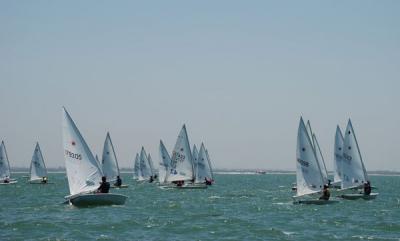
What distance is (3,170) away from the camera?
100 metres

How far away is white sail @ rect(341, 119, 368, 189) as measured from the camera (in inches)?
2440

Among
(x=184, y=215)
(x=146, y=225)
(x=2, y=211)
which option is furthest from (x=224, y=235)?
(x=2, y=211)

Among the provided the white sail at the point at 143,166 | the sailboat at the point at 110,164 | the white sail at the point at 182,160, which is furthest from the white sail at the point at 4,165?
the white sail at the point at 182,160

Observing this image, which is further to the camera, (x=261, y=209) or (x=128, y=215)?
(x=261, y=209)

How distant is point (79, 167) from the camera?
45562 millimetres

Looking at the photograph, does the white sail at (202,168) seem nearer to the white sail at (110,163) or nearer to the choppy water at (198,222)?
the white sail at (110,163)

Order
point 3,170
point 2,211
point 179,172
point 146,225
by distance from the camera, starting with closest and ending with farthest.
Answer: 1. point 146,225
2. point 2,211
3. point 179,172
4. point 3,170

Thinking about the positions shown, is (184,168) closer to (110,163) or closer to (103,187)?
(110,163)

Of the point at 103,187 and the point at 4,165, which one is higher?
the point at 4,165

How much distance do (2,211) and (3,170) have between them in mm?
56378

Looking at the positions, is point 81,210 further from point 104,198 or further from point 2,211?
point 2,211

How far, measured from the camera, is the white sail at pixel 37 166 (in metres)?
103

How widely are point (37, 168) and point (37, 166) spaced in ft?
1.30

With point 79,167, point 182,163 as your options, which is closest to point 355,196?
point 79,167
